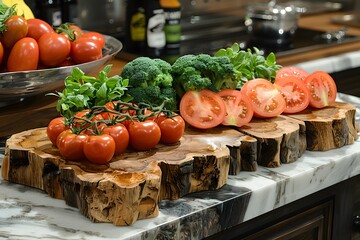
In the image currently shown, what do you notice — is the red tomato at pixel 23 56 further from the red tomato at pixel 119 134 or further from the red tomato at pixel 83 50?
the red tomato at pixel 119 134

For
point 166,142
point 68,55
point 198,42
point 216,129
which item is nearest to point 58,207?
point 166,142

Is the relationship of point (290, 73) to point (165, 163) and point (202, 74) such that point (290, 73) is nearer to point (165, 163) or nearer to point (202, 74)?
point (202, 74)

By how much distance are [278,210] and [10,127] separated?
709 mm

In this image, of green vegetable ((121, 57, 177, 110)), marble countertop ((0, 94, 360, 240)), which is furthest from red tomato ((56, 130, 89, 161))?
green vegetable ((121, 57, 177, 110))

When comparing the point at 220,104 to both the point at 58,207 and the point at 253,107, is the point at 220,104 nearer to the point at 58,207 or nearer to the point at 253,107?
the point at 253,107

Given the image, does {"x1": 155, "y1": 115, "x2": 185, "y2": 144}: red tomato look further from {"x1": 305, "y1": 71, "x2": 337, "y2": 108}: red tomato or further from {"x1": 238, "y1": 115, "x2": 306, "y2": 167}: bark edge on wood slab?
{"x1": 305, "y1": 71, "x2": 337, "y2": 108}: red tomato

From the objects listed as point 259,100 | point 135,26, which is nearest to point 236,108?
point 259,100

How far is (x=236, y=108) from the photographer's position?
167cm

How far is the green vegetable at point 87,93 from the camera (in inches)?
59.7

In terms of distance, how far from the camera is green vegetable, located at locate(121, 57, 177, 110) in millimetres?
1643

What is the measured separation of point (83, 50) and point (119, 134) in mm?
596

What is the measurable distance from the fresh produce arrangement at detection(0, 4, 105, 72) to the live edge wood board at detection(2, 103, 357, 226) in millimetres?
359

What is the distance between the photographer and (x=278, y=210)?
162 centimetres

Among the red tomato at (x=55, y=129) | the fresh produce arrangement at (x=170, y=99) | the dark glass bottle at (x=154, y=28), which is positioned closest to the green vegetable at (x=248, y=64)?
the fresh produce arrangement at (x=170, y=99)
